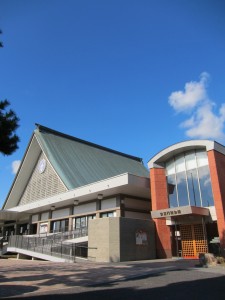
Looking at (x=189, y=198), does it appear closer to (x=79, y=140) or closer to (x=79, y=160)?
(x=79, y=160)

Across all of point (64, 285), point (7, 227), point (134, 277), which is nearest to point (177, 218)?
point (134, 277)

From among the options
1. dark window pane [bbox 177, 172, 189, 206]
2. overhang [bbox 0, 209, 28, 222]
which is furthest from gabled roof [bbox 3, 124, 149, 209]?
dark window pane [bbox 177, 172, 189, 206]

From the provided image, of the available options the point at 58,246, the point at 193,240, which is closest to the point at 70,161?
the point at 58,246

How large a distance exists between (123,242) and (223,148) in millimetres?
9465

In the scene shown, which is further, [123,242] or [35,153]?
→ [35,153]

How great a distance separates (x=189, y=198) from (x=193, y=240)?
2870 mm

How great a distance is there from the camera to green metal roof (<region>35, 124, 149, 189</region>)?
30386 millimetres

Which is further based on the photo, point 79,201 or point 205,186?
point 79,201

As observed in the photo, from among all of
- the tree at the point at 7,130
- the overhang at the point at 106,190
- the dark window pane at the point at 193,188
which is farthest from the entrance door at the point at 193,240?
the tree at the point at 7,130

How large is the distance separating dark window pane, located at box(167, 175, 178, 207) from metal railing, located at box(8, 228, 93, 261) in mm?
6729

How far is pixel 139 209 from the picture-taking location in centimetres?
2559

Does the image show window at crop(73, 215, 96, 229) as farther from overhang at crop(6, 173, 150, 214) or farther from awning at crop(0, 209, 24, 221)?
awning at crop(0, 209, 24, 221)

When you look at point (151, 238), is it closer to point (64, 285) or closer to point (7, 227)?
point (64, 285)

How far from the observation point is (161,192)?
2245cm
